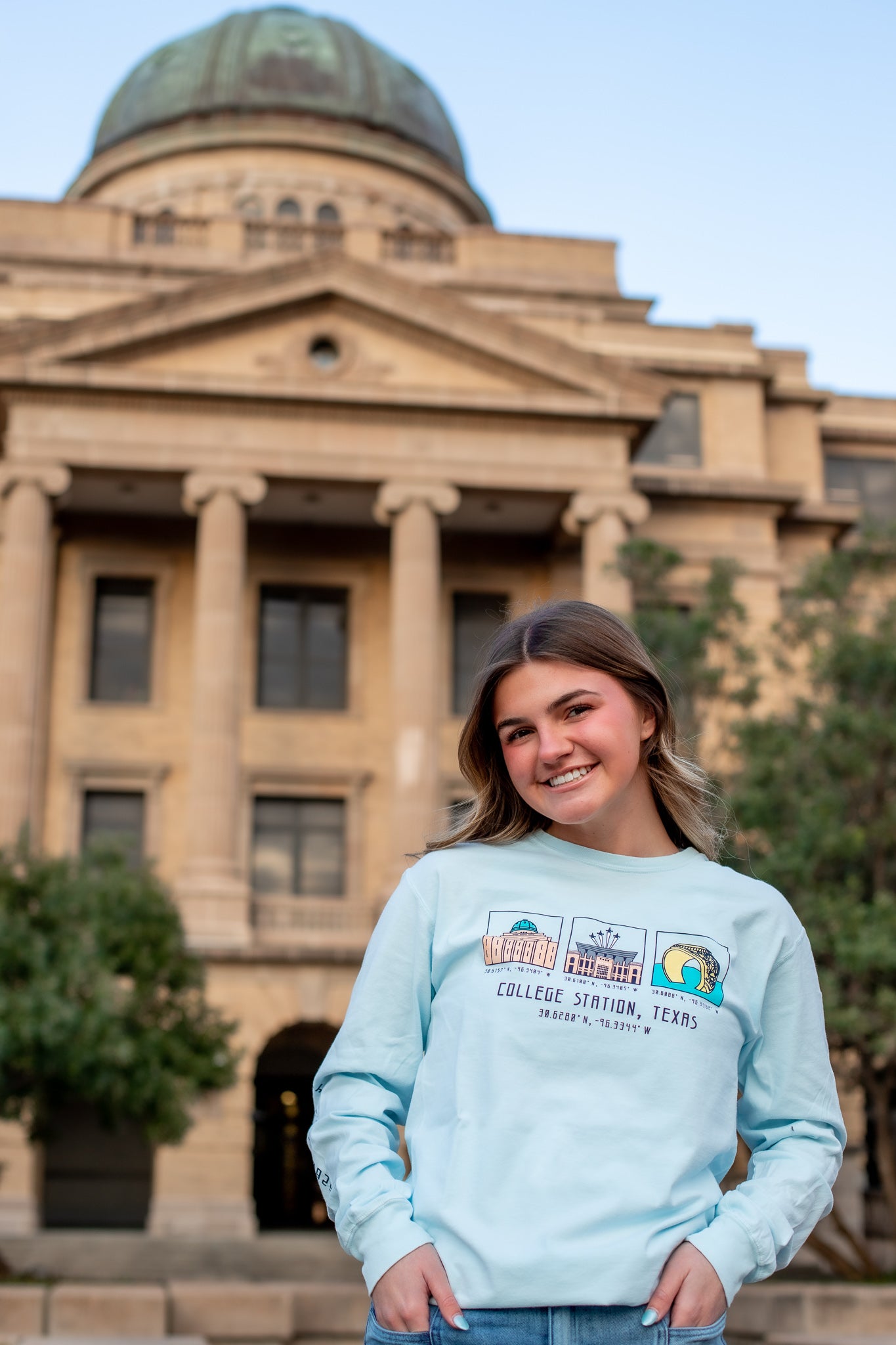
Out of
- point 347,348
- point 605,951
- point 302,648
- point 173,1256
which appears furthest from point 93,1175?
point 605,951

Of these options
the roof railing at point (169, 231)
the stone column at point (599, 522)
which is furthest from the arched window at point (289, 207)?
the stone column at point (599, 522)

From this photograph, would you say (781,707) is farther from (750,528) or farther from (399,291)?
(399,291)

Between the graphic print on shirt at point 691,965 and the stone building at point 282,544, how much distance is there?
24368mm

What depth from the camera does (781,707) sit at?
99.6 feet

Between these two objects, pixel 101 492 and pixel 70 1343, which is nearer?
pixel 70 1343

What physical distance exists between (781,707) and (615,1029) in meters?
28.4

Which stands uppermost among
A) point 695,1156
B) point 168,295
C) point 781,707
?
point 168,295

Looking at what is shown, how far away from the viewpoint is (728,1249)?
251cm

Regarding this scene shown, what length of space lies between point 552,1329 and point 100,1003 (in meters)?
15.4

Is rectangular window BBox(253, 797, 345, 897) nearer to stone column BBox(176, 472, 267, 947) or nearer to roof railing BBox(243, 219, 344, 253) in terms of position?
stone column BBox(176, 472, 267, 947)

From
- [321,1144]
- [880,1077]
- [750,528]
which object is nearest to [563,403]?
[750,528]

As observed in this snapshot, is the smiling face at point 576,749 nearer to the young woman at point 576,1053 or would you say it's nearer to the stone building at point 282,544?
the young woman at point 576,1053

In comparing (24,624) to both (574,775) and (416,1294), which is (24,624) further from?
(416,1294)

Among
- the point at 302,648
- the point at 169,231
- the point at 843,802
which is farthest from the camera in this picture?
the point at 169,231
